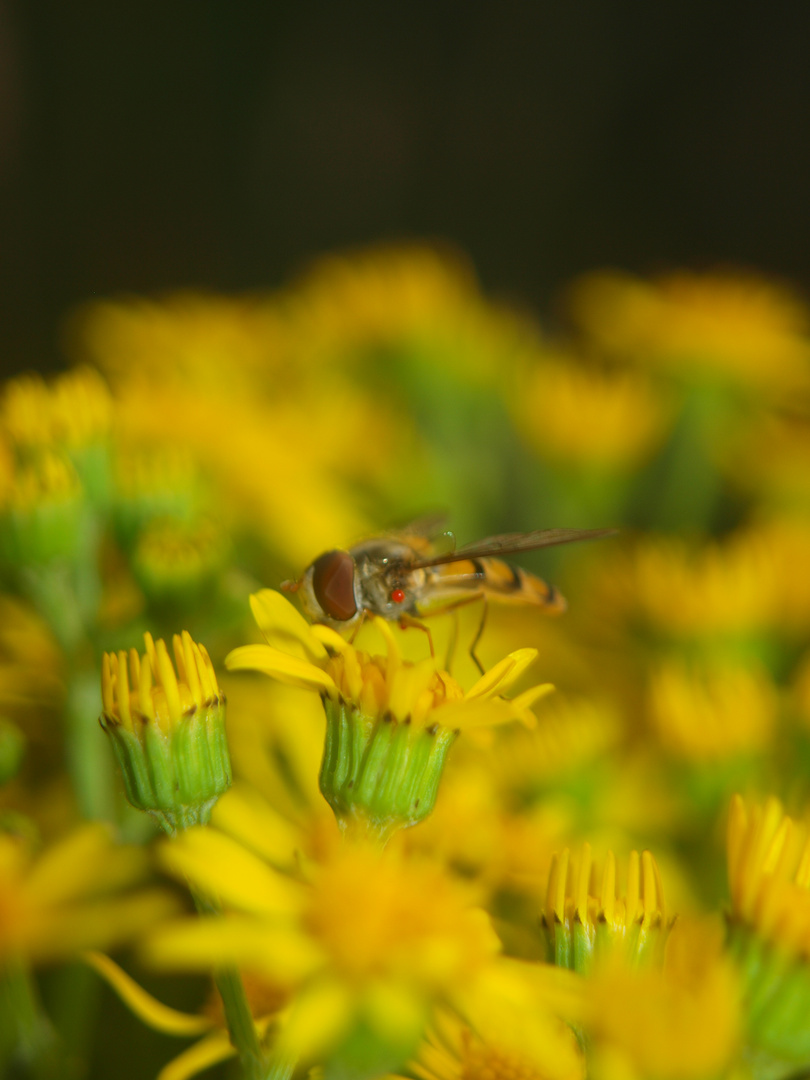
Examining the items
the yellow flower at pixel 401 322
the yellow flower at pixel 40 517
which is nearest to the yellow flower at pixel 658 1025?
the yellow flower at pixel 40 517

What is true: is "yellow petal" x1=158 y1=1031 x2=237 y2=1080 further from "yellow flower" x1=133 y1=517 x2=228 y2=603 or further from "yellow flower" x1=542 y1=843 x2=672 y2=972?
"yellow flower" x1=133 y1=517 x2=228 y2=603

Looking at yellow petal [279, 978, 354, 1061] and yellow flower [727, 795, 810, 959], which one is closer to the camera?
yellow petal [279, 978, 354, 1061]

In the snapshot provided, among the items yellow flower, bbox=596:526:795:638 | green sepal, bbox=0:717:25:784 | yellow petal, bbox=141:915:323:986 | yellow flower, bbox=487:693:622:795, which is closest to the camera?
yellow petal, bbox=141:915:323:986

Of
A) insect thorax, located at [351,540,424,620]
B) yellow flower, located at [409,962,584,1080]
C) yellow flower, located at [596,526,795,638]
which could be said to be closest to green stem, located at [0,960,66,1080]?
yellow flower, located at [409,962,584,1080]

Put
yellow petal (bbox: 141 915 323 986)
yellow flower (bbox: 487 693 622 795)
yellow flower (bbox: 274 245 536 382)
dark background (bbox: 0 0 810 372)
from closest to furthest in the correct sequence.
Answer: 1. yellow petal (bbox: 141 915 323 986)
2. yellow flower (bbox: 487 693 622 795)
3. yellow flower (bbox: 274 245 536 382)
4. dark background (bbox: 0 0 810 372)

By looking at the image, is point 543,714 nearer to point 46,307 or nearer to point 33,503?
point 33,503

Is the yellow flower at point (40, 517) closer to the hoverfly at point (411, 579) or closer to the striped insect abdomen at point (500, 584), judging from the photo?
the hoverfly at point (411, 579)

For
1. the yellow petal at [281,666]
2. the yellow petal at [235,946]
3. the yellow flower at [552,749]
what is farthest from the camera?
the yellow flower at [552,749]
